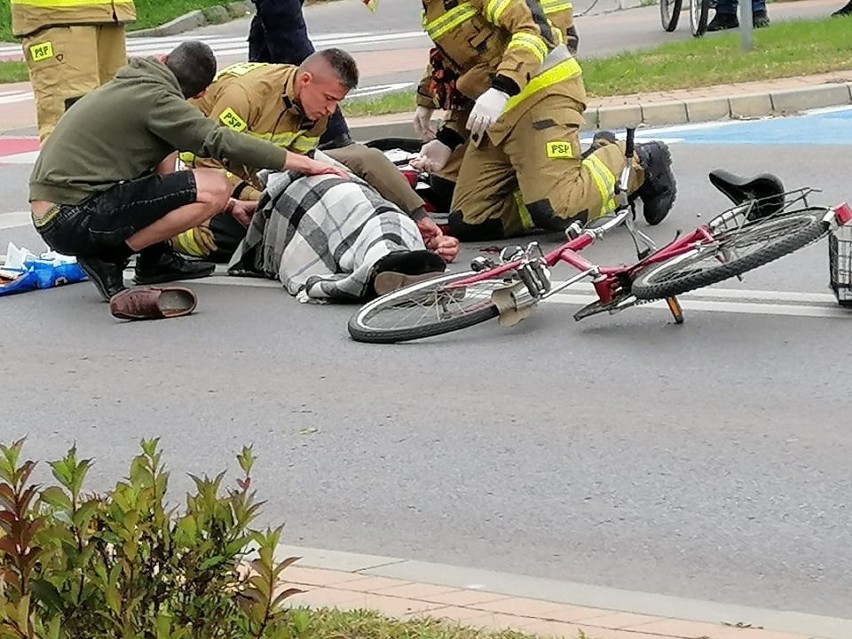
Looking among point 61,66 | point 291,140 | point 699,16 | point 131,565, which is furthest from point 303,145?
point 699,16

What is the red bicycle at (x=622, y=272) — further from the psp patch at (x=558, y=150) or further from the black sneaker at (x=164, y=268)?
the black sneaker at (x=164, y=268)

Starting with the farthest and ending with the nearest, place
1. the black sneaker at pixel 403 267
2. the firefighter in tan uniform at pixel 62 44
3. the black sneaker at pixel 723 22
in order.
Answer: the black sneaker at pixel 723 22 < the firefighter in tan uniform at pixel 62 44 < the black sneaker at pixel 403 267

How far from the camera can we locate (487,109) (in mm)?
7949

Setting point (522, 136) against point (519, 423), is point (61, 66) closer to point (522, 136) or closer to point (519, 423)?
point (522, 136)

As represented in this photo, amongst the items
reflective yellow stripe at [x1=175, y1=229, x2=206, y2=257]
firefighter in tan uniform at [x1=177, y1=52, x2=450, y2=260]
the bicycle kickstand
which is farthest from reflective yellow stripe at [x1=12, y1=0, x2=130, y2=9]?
the bicycle kickstand

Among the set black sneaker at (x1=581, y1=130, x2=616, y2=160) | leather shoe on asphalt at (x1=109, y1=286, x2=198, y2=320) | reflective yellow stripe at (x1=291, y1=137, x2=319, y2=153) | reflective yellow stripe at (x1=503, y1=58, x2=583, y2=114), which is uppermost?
reflective yellow stripe at (x1=503, y1=58, x2=583, y2=114)

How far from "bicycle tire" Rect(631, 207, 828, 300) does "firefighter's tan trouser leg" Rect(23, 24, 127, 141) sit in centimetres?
408

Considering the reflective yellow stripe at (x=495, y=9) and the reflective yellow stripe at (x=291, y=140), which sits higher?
the reflective yellow stripe at (x=495, y=9)

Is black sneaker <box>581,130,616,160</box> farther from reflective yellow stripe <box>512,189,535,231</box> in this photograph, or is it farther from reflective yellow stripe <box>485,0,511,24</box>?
reflective yellow stripe <box>485,0,511,24</box>

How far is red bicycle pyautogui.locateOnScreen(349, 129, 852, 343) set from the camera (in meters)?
6.39

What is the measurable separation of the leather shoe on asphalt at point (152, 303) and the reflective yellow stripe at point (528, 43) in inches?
77.2

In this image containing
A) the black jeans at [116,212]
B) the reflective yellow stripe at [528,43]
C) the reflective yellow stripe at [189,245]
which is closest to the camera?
the black jeans at [116,212]

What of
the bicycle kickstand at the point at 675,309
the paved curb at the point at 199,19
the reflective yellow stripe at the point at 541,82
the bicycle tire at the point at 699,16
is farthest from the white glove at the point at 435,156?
the paved curb at the point at 199,19

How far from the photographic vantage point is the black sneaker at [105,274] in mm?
7926
